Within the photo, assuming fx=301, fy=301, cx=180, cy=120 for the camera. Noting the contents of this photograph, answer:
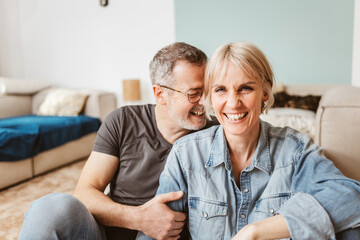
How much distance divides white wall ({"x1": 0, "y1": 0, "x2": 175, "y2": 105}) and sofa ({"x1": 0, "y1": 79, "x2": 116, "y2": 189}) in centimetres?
49

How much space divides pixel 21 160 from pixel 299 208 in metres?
2.73

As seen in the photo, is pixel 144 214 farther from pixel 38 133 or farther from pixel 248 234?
pixel 38 133

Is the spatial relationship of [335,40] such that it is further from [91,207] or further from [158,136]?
[91,207]

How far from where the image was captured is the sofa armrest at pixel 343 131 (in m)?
1.28

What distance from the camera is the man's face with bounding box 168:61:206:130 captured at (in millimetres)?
1353

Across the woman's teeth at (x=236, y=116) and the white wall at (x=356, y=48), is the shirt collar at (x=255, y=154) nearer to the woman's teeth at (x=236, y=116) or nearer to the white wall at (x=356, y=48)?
the woman's teeth at (x=236, y=116)

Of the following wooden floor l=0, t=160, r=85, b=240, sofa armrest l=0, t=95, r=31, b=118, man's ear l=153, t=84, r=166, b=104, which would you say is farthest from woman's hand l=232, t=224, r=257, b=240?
sofa armrest l=0, t=95, r=31, b=118

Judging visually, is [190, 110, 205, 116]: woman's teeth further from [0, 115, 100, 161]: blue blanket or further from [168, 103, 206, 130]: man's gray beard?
[0, 115, 100, 161]: blue blanket

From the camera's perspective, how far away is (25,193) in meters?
2.68

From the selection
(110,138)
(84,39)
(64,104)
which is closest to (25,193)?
(64,104)

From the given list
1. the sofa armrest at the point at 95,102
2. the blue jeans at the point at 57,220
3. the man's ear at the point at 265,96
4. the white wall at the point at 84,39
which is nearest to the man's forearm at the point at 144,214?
the blue jeans at the point at 57,220

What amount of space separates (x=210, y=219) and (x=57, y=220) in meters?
0.51

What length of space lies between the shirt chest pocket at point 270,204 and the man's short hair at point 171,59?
66 cm

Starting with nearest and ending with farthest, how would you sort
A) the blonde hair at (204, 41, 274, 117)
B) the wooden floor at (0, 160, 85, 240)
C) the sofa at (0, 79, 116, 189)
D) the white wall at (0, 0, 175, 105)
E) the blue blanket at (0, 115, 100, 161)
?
the blonde hair at (204, 41, 274, 117) → the wooden floor at (0, 160, 85, 240) → the blue blanket at (0, 115, 100, 161) → the sofa at (0, 79, 116, 189) → the white wall at (0, 0, 175, 105)
